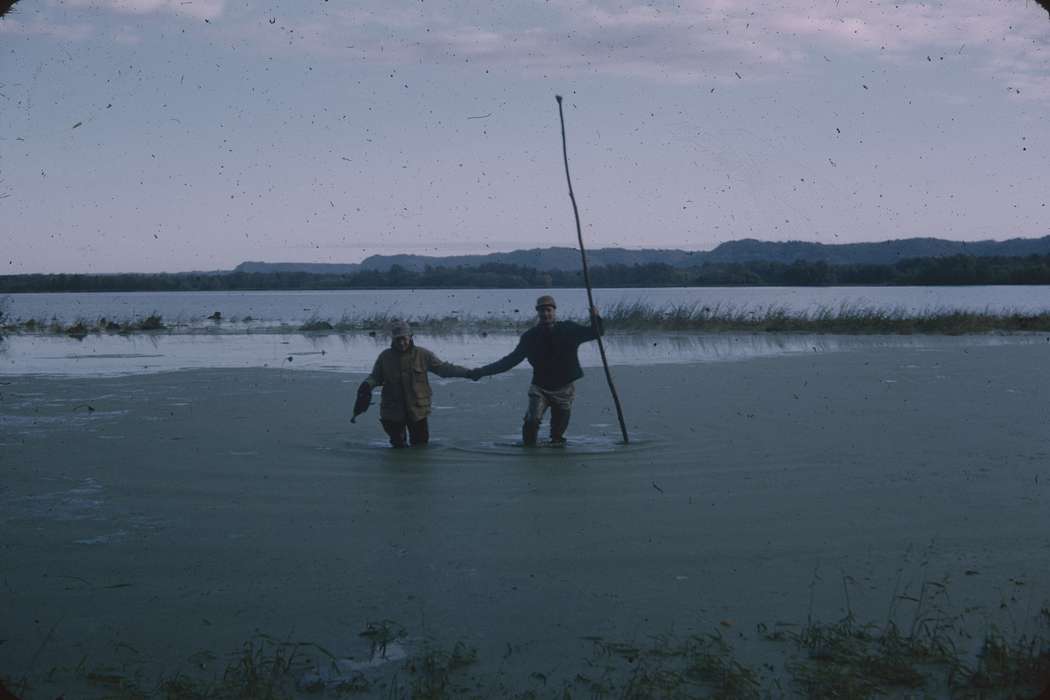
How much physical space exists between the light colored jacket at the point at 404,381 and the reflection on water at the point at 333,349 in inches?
294

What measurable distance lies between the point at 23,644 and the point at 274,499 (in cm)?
354

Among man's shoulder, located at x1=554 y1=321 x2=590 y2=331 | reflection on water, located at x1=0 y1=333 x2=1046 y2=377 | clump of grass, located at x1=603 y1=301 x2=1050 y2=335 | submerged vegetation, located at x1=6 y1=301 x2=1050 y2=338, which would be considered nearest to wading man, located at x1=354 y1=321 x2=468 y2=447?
man's shoulder, located at x1=554 y1=321 x2=590 y2=331

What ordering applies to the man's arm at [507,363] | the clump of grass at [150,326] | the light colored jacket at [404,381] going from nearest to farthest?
the light colored jacket at [404,381], the man's arm at [507,363], the clump of grass at [150,326]

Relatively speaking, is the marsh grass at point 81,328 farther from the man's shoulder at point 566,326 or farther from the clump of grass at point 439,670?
the clump of grass at point 439,670

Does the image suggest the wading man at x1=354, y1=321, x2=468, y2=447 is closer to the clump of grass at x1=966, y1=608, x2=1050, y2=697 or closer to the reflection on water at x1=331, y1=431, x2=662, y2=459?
the reflection on water at x1=331, y1=431, x2=662, y2=459

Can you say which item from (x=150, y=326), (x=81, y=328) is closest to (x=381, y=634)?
(x=81, y=328)

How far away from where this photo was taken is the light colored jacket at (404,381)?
11.1 metres

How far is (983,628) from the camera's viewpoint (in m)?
5.29

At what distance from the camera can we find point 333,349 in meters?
26.5

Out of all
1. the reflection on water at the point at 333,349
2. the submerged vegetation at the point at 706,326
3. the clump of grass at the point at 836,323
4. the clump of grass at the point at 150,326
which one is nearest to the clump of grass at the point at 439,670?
the reflection on water at the point at 333,349

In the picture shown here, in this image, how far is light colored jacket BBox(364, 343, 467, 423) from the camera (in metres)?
11.1

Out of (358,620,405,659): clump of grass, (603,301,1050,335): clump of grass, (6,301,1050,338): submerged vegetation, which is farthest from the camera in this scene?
(6,301,1050,338): submerged vegetation

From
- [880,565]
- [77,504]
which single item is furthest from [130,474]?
[880,565]

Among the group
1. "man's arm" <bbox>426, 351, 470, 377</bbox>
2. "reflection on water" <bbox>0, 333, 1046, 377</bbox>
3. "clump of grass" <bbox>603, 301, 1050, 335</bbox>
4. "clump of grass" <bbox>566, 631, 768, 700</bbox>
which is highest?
"man's arm" <bbox>426, 351, 470, 377</bbox>
